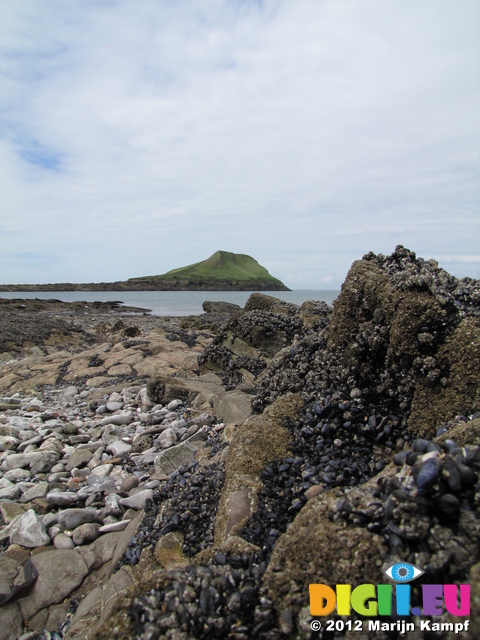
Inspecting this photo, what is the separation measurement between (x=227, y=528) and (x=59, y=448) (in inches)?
220

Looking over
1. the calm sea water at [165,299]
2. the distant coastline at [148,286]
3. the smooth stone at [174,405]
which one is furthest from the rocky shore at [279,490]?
the distant coastline at [148,286]

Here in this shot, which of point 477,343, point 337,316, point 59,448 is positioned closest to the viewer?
point 477,343

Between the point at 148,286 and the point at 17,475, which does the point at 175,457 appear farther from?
the point at 148,286

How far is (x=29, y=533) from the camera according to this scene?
4883 mm

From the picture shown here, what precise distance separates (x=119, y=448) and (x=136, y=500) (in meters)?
2.03

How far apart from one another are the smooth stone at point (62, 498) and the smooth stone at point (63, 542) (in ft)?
2.39

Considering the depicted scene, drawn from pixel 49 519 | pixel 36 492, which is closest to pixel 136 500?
pixel 49 519

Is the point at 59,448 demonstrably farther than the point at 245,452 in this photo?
Yes

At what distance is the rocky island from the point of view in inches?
5679

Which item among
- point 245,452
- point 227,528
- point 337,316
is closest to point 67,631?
point 227,528

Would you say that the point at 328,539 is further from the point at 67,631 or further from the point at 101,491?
the point at 101,491

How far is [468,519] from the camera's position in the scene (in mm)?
2008

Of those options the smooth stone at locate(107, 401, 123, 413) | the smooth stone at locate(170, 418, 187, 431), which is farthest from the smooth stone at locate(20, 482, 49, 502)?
the smooth stone at locate(107, 401, 123, 413)

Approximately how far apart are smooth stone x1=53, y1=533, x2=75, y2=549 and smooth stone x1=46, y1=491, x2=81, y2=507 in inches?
28.7
